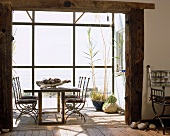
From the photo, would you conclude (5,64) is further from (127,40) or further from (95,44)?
(95,44)

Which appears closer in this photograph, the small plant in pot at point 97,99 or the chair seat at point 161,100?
the chair seat at point 161,100

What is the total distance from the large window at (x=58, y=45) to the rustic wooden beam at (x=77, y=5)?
7.74 feet

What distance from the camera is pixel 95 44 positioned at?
7.23m

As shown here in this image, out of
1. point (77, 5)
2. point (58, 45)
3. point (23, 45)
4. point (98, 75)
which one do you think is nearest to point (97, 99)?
point (98, 75)

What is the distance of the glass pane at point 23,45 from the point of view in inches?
277

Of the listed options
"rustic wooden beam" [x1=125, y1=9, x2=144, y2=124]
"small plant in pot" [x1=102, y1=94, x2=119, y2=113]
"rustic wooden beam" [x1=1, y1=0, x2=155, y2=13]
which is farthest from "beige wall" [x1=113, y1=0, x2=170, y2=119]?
"small plant in pot" [x1=102, y1=94, x2=119, y2=113]

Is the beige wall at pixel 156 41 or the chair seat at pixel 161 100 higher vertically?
the beige wall at pixel 156 41

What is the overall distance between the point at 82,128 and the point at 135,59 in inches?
64.5

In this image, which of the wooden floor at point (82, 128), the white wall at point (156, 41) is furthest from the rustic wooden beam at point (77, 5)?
the wooden floor at point (82, 128)

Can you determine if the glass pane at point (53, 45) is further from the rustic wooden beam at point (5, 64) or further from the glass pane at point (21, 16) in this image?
the rustic wooden beam at point (5, 64)

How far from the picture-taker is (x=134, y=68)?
495 centimetres

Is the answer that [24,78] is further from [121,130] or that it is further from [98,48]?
[121,130]

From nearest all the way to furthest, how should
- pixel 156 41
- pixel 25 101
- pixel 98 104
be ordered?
pixel 156 41
pixel 25 101
pixel 98 104

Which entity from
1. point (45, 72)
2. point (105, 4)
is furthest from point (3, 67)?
point (45, 72)
